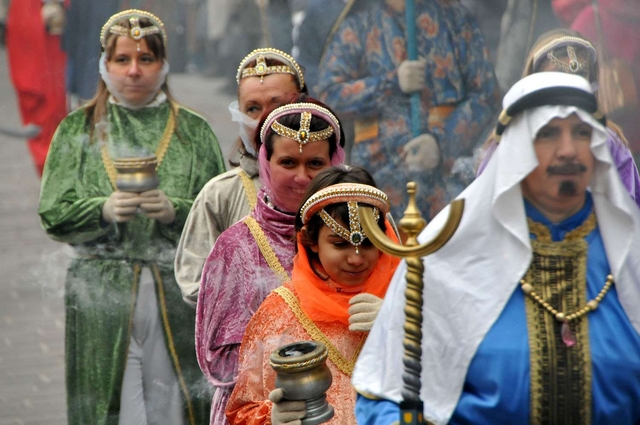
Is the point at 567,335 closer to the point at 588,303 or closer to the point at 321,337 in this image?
the point at 588,303

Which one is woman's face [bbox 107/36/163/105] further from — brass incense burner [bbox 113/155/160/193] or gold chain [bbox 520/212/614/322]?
gold chain [bbox 520/212/614/322]

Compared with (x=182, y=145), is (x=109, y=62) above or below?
above

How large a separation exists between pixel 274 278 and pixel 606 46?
3.01 m

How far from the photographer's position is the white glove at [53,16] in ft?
27.0

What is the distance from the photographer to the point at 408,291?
2936 mm

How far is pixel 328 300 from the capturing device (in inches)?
149

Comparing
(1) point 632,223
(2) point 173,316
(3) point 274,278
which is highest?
(1) point 632,223

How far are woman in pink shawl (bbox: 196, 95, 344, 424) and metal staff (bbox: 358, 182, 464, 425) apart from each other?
139 centimetres

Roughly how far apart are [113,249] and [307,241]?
89.1 inches

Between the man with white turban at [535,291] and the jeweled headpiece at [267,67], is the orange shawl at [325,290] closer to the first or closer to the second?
the man with white turban at [535,291]

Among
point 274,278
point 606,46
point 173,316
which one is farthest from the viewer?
point 606,46

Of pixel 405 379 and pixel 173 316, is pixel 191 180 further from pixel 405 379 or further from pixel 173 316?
pixel 405 379

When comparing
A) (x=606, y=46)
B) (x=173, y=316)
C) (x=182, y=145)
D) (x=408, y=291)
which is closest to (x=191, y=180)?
(x=182, y=145)

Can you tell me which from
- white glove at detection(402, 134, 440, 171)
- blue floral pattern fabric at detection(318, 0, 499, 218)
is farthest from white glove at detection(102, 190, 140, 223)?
white glove at detection(402, 134, 440, 171)
